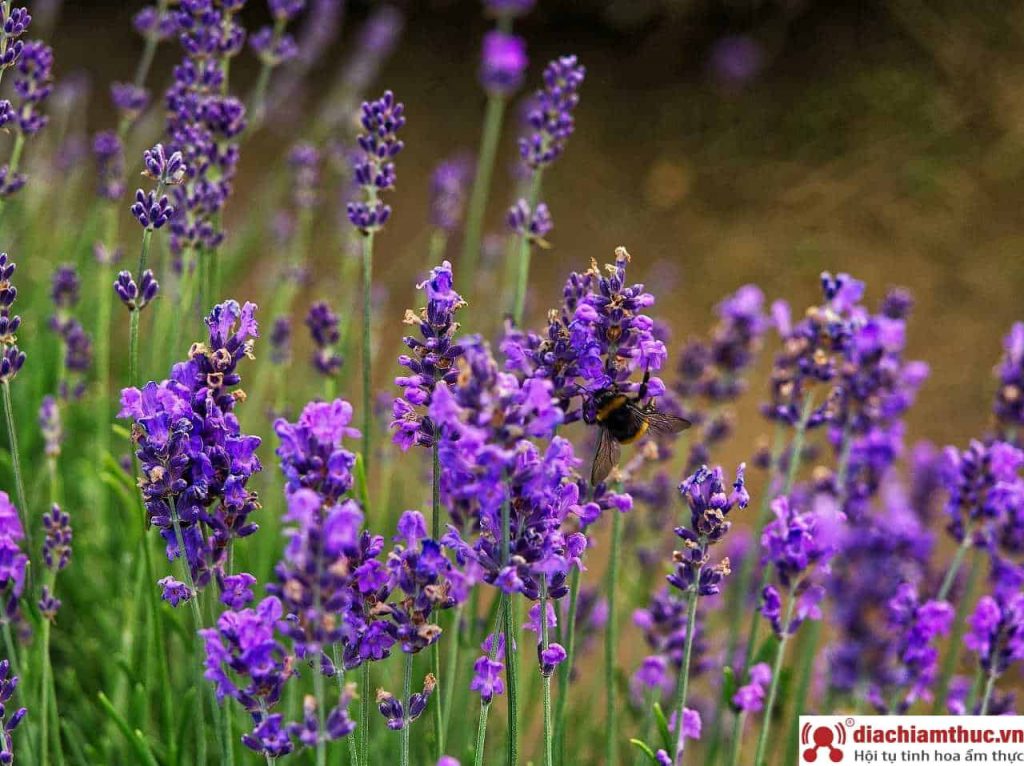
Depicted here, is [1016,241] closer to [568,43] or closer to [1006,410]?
[568,43]

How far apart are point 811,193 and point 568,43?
2393mm

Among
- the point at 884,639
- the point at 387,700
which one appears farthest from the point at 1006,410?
the point at 387,700

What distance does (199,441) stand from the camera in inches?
58.7

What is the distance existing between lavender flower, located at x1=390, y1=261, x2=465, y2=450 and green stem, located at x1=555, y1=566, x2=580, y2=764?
381mm

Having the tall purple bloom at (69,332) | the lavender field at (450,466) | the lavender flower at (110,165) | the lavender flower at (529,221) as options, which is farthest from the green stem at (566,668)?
the lavender flower at (110,165)

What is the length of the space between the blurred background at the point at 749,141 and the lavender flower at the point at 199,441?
16.6 feet

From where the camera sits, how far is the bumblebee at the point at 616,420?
183cm

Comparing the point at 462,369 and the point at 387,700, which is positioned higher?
the point at 462,369

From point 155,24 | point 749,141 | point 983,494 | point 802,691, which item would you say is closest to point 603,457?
point 983,494

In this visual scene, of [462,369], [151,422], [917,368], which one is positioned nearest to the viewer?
[462,369]

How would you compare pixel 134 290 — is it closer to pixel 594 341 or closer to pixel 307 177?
pixel 594 341

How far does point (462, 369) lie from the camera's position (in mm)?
1353

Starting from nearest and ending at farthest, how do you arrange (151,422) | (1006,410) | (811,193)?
1. (151,422)
2. (1006,410)
3. (811,193)

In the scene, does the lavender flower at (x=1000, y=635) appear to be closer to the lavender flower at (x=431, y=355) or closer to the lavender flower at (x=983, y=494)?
the lavender flower at (x=983, y=494)
